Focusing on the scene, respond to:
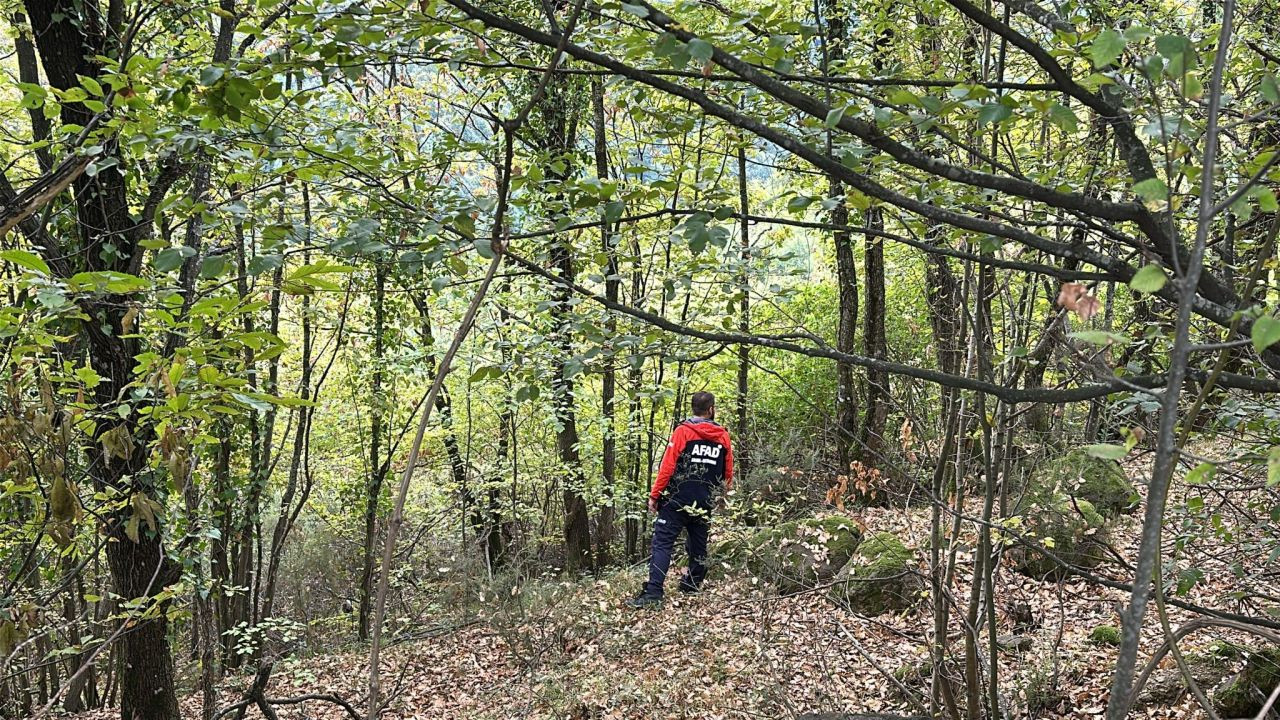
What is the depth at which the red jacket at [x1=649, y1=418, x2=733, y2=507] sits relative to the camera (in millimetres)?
7855

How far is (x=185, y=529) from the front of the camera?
17.7 ft

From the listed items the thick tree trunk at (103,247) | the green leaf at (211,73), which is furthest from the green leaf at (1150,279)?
the thick tree trunk at (103,247)

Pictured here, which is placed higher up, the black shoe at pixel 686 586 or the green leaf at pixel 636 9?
the green leaf at pixel 636 9

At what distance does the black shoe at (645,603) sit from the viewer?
771 centimetres

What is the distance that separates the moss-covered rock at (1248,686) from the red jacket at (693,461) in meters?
4.61

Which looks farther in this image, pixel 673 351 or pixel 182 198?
pixel 673 351

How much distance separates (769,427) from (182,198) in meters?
11.4

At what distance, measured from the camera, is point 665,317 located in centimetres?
608

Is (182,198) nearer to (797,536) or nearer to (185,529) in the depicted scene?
(185,529)

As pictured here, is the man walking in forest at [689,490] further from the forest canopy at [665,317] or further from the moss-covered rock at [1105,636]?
the moss-covered rock at [1105,636]

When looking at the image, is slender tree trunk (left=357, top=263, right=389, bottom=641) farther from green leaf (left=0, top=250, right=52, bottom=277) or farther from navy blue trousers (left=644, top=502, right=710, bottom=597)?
green leaf (left=0, top=250, right=52, bottom=277)

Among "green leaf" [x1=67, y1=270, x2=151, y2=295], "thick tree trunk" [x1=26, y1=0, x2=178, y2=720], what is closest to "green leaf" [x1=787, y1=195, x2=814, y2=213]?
"green leaf" [x1=67, y1=270, x2=151, y2=295]

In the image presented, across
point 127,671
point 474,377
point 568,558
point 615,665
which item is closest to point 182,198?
point 474,377

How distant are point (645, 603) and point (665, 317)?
10.5ft
